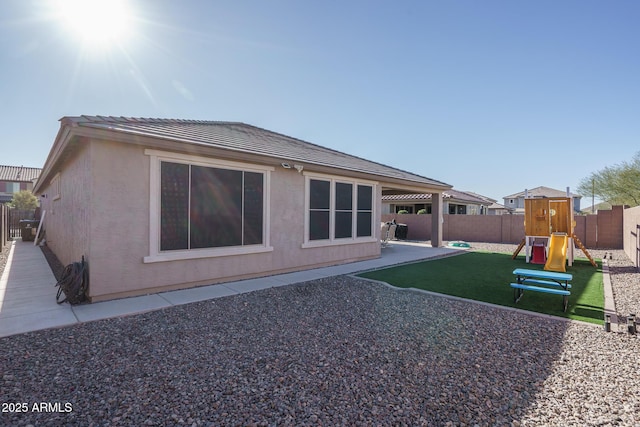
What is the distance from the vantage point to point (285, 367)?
3258 millimetres

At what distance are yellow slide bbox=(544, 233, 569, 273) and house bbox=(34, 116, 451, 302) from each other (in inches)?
262

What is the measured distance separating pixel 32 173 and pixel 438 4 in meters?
54.6

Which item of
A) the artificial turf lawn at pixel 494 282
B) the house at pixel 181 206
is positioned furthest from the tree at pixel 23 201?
the artificial turf lawn at pixel 494 282

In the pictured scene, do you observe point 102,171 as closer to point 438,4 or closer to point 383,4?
point 383,4

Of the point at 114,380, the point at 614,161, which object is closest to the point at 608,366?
the point at 114,380

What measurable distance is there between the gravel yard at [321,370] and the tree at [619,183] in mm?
30276

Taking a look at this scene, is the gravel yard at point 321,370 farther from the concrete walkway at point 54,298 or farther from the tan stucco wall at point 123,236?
the tan stucco wall at point 123,236

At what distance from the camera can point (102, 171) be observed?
5.39 meters

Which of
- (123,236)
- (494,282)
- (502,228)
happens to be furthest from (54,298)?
(502,228)

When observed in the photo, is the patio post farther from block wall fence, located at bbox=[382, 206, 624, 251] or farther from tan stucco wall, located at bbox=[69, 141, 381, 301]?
tan stucco wall, located at bbox=[69, 141, 381, 301]

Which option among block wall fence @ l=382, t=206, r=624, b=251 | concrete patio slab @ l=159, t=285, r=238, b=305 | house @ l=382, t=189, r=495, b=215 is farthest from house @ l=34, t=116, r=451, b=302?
house @ l=382, t=189, r=495, b=215

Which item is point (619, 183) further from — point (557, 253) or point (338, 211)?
point (338, 211)

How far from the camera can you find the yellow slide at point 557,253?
30.7 feet

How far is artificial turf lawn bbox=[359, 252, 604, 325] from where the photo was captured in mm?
5648
